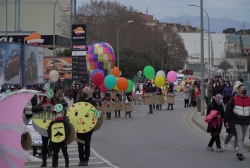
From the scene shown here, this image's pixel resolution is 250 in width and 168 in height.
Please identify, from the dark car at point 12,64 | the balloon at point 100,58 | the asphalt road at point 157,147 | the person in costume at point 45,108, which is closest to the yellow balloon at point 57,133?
the person in costume at point 45,108

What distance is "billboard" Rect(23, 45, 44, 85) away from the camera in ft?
127

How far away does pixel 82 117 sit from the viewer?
45.4ft

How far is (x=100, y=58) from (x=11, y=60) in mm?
10235

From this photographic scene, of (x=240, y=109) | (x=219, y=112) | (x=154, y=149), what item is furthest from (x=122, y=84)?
(x=240, y=109)

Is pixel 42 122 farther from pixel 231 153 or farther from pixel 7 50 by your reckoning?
pixel 7 50

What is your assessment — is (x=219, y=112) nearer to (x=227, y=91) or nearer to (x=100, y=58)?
(x=227, y=91)

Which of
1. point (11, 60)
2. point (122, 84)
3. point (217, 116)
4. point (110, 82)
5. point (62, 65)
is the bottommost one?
point (217, 116)

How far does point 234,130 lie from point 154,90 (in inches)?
894

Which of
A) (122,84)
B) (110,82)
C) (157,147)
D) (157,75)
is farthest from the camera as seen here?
(157,75)

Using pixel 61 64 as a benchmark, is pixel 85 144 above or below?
below

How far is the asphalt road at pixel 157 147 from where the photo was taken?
14478 mm

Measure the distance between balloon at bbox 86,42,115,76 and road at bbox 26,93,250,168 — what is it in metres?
18.0

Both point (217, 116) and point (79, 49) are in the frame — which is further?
point (79, 49)

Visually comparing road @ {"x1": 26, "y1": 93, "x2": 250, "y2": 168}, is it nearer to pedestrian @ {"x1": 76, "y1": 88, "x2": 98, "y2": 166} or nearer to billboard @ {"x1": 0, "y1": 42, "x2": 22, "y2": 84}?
pedestrian @ {"x1": 76, "y1": 88, "x2": 98, "y2": 166}
